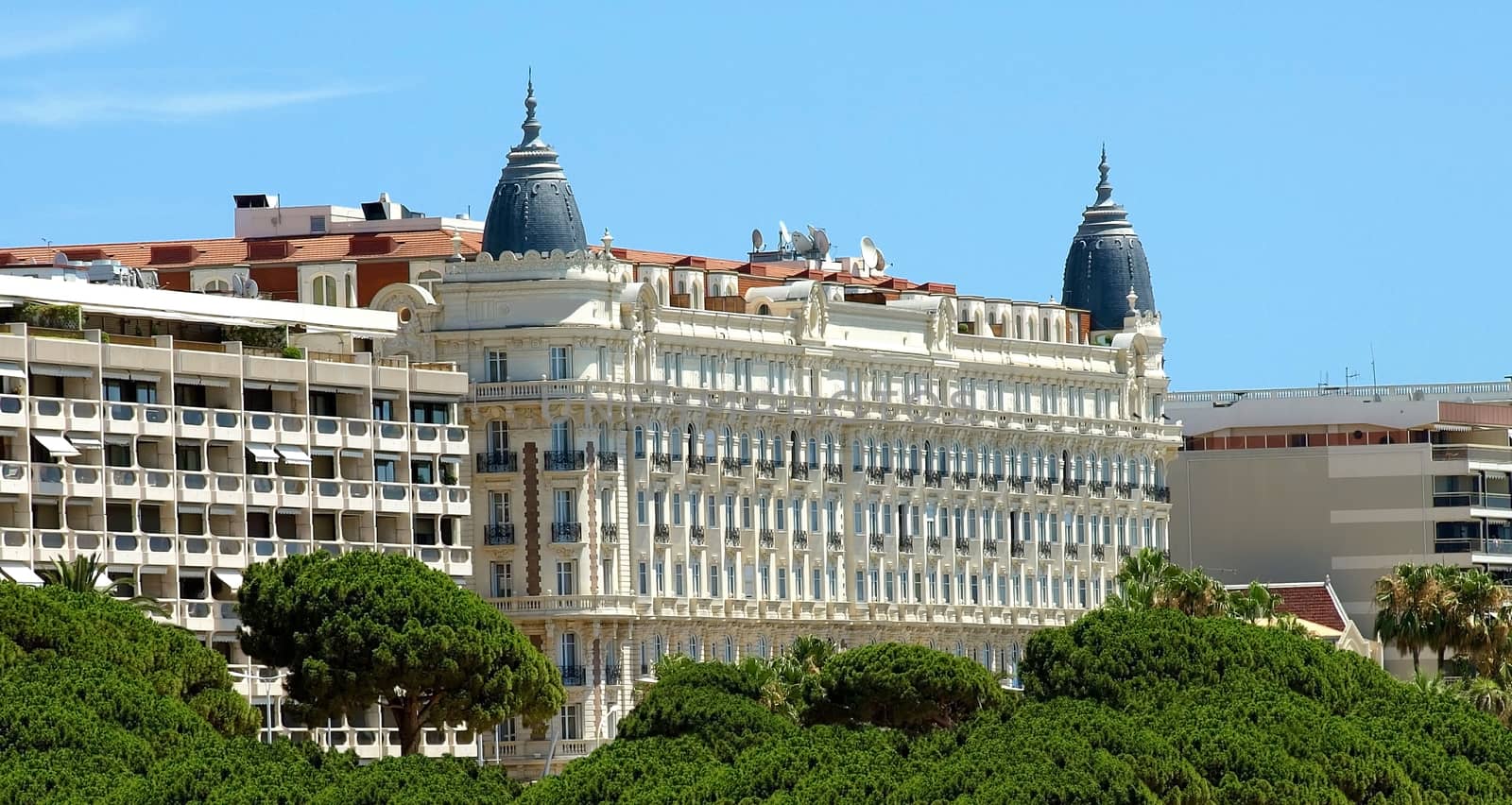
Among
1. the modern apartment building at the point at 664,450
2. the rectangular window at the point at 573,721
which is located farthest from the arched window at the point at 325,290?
the rectangular window at the point at 573,721

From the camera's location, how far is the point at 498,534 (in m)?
177

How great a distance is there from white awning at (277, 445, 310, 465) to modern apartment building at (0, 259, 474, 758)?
0.07 m

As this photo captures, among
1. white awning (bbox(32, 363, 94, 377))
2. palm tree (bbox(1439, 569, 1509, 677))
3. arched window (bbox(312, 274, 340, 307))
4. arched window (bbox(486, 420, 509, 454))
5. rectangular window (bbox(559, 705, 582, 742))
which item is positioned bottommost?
rectangular window (bbox(559, 705, 582, 742))

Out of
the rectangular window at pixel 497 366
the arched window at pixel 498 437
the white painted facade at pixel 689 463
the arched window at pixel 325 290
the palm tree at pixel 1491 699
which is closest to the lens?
the palm tree at pixel 1491 699

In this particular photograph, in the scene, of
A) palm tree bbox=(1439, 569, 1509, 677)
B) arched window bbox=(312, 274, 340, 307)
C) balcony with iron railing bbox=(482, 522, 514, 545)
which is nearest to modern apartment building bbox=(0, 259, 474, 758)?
balcony with iron railing bbox=(482, 522, 514, 545)

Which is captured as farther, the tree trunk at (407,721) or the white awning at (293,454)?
the white awning at (293,454)

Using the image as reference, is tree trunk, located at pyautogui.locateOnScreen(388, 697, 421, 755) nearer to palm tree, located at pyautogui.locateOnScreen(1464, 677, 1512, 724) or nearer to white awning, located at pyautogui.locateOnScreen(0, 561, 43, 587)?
white awning, located at pyautogui.locateOnScreen(0, 561, 43, 587)

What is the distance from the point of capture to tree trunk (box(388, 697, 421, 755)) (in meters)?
151

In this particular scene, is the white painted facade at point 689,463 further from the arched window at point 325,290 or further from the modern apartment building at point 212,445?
the modern apartment building at point 212,445

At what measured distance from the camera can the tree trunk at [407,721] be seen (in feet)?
496

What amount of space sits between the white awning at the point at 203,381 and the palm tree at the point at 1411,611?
169 feet

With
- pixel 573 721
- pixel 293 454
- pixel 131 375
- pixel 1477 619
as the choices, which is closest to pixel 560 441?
pixel 573 721

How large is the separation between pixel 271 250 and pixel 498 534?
15.7 metres

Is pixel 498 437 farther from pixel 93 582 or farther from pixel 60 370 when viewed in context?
pixel 93 582
